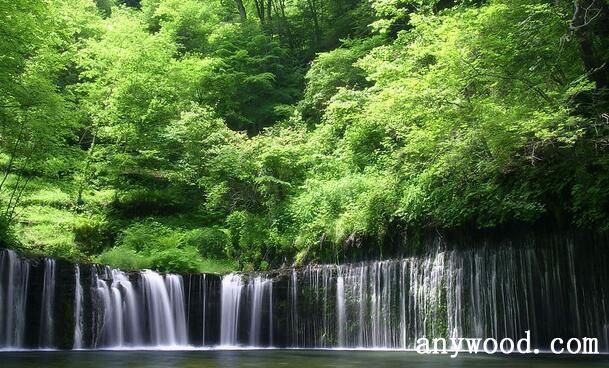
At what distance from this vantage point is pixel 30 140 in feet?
53.0

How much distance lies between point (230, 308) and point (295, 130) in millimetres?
8309

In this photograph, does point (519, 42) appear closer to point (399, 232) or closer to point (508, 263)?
point (508, 263)

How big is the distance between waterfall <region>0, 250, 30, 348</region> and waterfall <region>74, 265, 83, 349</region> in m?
1.21

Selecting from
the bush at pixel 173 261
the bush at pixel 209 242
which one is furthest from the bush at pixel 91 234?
the bush at pixel 173 261

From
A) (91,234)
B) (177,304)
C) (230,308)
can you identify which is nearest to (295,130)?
(230,308)

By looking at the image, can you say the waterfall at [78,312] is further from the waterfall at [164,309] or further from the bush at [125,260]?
the bush at [125,260]

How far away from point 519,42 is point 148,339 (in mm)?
12274

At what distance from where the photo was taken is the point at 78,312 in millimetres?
14914

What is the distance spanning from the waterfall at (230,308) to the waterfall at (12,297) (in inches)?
217

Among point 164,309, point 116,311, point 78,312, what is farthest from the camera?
point 164,309

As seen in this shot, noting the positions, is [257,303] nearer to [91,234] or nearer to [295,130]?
[91,234]

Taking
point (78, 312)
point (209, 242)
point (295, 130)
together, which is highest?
point (295, 130)

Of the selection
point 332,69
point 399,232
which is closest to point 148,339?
point 399,232

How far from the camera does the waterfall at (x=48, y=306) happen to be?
14251 mm
